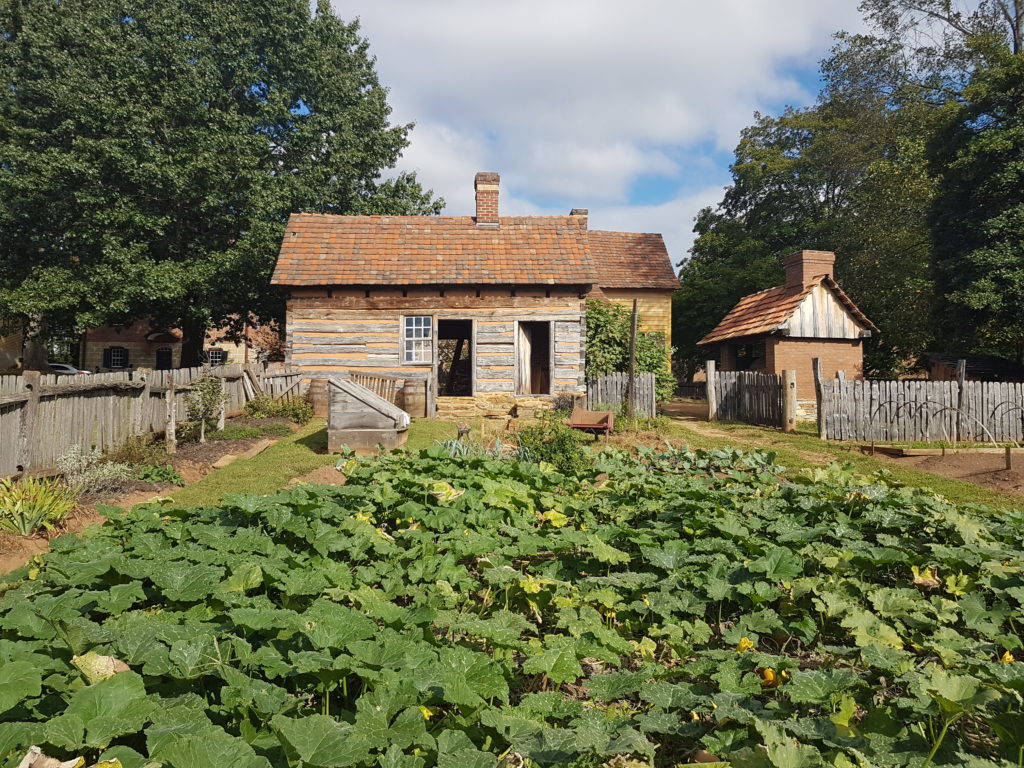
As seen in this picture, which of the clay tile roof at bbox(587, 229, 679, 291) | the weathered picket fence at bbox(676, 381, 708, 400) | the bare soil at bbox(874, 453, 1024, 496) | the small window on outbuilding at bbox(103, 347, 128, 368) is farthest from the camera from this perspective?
the small window on outbuilding at bbox(103, 347, 128, 368)

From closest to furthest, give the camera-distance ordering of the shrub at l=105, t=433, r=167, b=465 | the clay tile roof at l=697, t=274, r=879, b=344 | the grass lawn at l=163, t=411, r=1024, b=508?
1. the grass lawn at l=163, t=411, r=1024, b=508
2. the shrub at l=105, t=433, r=167, b=465
3. the clay tile roof at l=697, t=274, r=879, b=344

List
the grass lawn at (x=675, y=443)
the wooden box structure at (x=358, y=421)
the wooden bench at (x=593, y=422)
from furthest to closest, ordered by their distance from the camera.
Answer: the wooden bench at (x=593, y=422)
the wooden box structure at (x=358, y=421)
the grass lawn at (x=675, y=443)

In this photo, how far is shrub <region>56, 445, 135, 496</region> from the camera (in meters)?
7.74

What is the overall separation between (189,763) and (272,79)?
26304mm

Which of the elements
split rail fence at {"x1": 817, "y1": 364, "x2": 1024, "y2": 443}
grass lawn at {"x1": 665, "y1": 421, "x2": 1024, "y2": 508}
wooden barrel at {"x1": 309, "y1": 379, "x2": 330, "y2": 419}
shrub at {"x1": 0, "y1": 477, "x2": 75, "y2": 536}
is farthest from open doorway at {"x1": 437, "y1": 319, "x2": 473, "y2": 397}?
shrub at {"x1": 0, "y1": 477, "x2": 75, "y2": 536}

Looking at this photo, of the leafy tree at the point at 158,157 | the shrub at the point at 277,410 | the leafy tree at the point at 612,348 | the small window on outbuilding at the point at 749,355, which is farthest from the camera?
the small window on outbuilding at the point at 749,355

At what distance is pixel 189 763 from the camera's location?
1686 mm

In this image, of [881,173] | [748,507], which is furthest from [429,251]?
A: [881,173]

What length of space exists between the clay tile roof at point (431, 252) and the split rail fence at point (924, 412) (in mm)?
6828

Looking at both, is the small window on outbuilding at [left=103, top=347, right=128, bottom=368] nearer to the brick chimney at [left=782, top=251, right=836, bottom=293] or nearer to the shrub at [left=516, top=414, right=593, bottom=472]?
the shrub at [left=516, top=414, right=593, bottom=472]

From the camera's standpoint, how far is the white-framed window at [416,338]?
1642 centimetres

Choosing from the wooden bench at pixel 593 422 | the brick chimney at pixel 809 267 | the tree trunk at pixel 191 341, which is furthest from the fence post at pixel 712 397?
the tree trunk at pixel 191 341

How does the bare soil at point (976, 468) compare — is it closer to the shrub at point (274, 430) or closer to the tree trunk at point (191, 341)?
the shrub at point (274, 430)

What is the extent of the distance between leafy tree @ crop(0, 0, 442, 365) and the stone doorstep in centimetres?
1103
